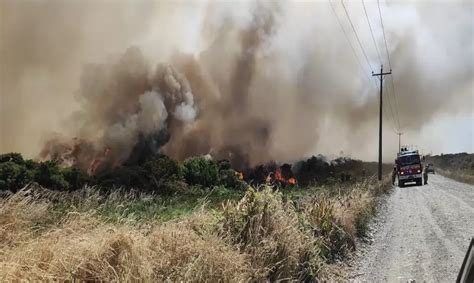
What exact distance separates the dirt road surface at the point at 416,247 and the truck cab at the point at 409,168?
77.7ft

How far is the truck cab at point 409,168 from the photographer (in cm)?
4253

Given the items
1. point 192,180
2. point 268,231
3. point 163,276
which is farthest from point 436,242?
point 192,180

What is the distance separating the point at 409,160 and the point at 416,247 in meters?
33.0

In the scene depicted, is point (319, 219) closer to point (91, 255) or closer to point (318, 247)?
point (318, 247)

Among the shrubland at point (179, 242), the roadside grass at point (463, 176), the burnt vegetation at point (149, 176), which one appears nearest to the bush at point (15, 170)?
the burnt vegetation at point (149, 176)

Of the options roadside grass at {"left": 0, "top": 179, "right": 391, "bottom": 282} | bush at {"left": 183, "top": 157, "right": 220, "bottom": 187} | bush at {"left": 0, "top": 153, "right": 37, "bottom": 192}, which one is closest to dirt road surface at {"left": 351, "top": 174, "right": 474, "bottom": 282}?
roadside grass at {"left": 0, "top": 179, "right": 391, "bottom": 282}

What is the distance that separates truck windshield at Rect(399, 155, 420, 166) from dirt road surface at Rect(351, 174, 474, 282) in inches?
939

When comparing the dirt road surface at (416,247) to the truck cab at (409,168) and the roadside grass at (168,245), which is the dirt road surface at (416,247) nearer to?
the roadside grass at (168,245)

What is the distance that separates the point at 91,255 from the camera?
5.68 metres

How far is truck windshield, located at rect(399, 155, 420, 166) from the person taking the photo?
140ft

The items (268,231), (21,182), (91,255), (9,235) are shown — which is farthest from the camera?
(21,182)

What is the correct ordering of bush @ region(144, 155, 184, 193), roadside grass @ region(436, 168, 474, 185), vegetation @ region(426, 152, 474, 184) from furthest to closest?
vegetation @ region(426, 152, 474, 184)
bush @ region(144, 155, 184, 193)
roadside grass @ region(436, 168, 474, 185)

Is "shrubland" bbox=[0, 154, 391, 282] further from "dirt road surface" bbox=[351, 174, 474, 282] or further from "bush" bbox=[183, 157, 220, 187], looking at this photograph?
"bush" bbox=[183, 157, 220, 187]

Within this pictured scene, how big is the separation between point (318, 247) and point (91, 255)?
5.13 m
